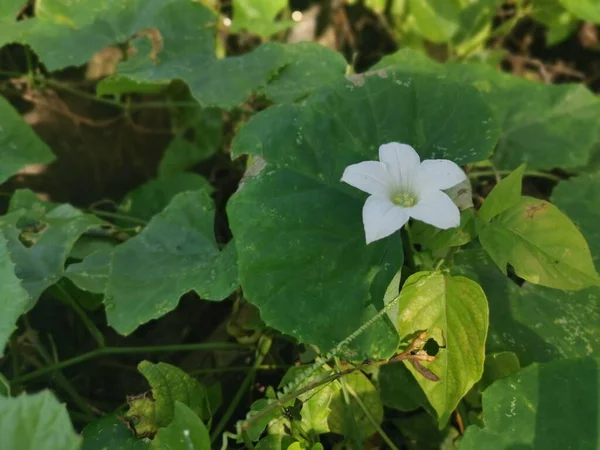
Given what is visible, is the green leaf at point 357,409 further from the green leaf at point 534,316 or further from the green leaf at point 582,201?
the green leaf at point 582,201

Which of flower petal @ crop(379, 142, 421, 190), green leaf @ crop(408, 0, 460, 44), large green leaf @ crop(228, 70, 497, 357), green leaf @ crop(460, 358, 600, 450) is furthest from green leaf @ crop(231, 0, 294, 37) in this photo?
green leaf @ crop(460, 358, 600, 450)

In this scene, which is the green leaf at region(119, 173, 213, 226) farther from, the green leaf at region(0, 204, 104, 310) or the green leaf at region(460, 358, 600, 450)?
the green leaf at region(460, 358, 600, 450)

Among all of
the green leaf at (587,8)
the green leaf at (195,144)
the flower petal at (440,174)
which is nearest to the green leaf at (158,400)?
the flower petal at (440,174)

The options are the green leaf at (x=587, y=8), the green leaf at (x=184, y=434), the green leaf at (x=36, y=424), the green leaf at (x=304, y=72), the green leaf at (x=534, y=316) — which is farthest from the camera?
the green leaf at (x=587, y=8)

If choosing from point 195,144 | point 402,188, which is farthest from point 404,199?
point 195,144

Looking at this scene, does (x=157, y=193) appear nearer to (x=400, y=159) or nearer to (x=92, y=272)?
(x=92, y=272)

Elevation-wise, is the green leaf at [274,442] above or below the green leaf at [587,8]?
below

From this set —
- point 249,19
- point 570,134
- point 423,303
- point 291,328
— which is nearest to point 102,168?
point 249,19
